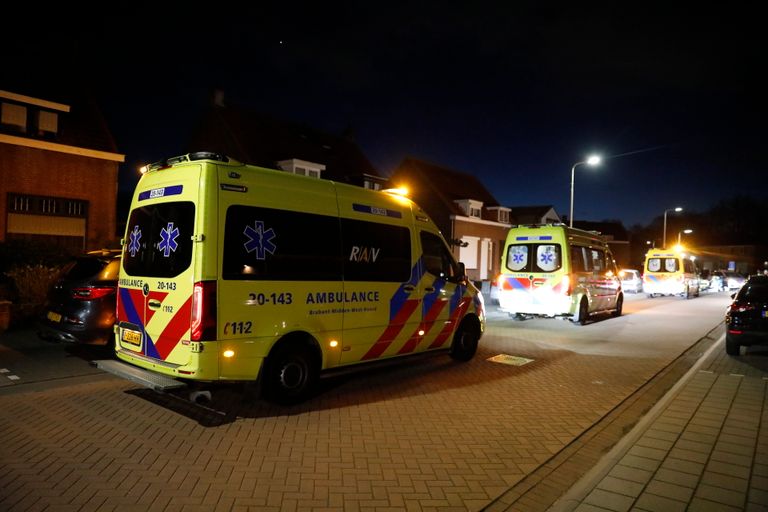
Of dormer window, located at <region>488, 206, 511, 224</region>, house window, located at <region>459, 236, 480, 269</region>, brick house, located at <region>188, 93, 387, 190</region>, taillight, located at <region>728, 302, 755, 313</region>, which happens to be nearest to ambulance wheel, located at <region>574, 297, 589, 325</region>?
taillight, located at <region>728, 302, 755, 313</region>

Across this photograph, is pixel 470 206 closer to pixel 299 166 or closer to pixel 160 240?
pixel 299 166

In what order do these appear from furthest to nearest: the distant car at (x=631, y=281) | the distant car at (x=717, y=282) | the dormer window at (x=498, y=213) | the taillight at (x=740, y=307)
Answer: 1. the dormer window at (x=498, y=213)
2. the distant car at (x=717, y=282)
3. the distant car at (x=631, y=281)
4. the taillight at (x=740, y=307)

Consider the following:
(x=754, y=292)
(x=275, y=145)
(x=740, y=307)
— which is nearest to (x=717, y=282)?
(x=275, y=145)

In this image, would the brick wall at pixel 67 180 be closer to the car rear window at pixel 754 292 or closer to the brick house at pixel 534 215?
the car rear window at pixel 754 292

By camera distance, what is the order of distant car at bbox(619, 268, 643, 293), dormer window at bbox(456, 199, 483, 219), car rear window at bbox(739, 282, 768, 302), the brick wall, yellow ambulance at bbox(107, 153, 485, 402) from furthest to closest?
1. dormer window at bbox(456, 199, 483, 219)
2. distant car at bbox(619, 268, 643, 293)
3. the brick wall
4. car rear window at bbox(739, 282, 768, 302)
5. yellow ambulance at bbox(107, 153, 485, 402)

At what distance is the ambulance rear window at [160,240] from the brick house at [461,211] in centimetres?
2866

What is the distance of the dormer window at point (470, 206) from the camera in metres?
36.8

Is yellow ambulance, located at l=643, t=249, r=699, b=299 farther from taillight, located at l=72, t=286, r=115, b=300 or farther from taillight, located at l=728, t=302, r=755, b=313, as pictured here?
taillight, located at l=72, t=286, r=115, b=300

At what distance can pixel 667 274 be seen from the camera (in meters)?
26.3

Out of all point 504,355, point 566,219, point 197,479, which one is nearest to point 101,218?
point 504,355

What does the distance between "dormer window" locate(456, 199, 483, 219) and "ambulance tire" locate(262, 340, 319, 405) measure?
3129 centimetres

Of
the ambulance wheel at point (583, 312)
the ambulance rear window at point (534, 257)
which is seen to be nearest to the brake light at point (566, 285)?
the ambulance rear window at point (534, 257)

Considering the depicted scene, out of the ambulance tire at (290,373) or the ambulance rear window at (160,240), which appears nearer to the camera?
the ambulance rear window at (160,240)

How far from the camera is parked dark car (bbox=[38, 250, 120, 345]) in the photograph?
7758 millimetres
